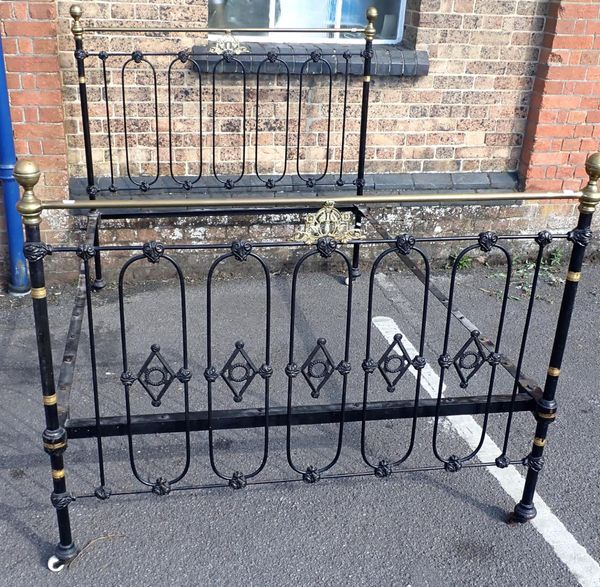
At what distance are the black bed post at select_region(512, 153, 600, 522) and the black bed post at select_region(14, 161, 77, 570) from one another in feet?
5.80

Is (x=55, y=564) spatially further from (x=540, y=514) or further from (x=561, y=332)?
(x=561, y=332)

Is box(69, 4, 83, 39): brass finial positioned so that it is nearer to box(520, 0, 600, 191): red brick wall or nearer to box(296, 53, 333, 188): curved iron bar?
box(296, 53, 333, 188): curved iron bar

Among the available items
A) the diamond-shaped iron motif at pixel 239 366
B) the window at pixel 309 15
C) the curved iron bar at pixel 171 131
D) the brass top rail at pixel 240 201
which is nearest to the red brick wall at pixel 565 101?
the window at pixel 309 15

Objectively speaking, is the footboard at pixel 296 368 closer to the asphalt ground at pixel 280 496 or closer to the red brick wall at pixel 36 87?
the asphalt ground at pixel 280 496

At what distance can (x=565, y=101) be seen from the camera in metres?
5.13

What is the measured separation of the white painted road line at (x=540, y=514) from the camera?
2693 mm

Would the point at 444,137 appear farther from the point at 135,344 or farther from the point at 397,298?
the point at 135,344

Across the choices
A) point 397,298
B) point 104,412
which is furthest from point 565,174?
point 104,412

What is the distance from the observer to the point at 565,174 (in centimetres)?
535

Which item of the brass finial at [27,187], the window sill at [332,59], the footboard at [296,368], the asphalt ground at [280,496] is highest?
the window sill at [332,59]

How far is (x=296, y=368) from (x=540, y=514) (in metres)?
1.28

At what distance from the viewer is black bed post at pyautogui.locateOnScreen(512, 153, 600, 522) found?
8.02ft

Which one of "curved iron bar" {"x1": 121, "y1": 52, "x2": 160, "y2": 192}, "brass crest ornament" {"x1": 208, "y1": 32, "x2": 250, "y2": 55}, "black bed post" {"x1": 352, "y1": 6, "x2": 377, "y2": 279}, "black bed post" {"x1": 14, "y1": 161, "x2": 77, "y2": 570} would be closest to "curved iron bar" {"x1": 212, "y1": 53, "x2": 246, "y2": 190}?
"brass crest ornament" {"x1": 208, "y1": 32, "x2": 250, "y2": 55}

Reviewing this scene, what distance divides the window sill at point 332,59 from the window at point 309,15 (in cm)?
22
